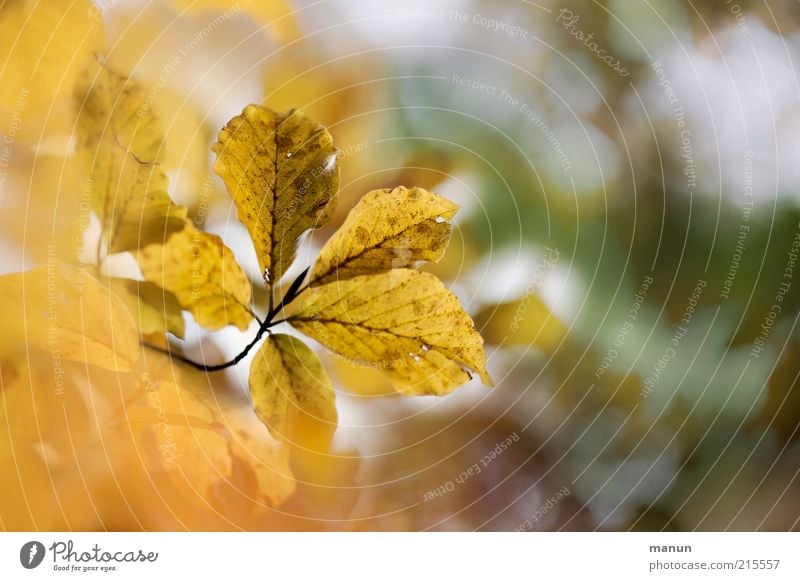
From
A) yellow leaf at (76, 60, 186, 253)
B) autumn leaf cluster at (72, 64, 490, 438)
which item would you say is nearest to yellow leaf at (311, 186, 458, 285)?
autumn leaf cluster at (72, 64, 490, 438)

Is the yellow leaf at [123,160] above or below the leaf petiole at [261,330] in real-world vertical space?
above

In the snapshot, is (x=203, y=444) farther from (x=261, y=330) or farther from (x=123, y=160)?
(x=123, y=160)

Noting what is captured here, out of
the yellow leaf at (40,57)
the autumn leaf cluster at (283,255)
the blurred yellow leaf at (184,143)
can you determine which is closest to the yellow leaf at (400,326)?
the autumn leaf cluster at (283,255)

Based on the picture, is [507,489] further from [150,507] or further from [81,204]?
[81,204]

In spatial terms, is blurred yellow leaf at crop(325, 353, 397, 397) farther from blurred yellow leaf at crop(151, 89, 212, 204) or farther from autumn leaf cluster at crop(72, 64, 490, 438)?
blurred yellow leaf at crop(151, 89, 212, 204)

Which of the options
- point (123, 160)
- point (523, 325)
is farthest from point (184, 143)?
point (523, 325)

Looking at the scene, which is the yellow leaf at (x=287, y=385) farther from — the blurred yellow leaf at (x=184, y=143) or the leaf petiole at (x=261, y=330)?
the blurred yellow leaf at (x=184, y=143)
